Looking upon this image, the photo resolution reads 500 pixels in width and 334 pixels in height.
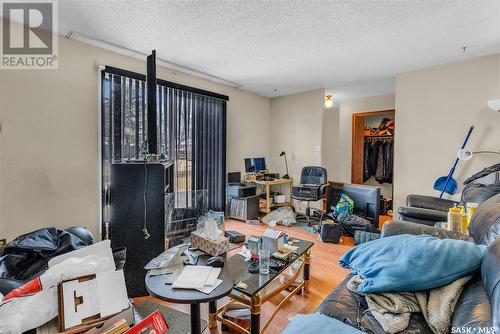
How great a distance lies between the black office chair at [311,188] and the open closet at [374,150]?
1616 millimetres

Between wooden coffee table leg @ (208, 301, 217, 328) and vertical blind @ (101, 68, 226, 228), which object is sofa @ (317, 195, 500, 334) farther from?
vertical blind @ (101, 68, 226, 228)

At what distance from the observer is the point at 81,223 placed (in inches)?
108

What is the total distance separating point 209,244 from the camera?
1788mm

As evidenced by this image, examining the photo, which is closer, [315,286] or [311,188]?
[315,286]

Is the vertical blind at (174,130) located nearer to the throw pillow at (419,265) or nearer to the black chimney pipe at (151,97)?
the black chimney pipe at (151,97)

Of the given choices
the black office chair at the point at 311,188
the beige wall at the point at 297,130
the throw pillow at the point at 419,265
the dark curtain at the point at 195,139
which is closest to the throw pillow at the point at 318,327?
the throw pillow at the point at 419,265

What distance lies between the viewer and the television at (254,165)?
15.5 feet

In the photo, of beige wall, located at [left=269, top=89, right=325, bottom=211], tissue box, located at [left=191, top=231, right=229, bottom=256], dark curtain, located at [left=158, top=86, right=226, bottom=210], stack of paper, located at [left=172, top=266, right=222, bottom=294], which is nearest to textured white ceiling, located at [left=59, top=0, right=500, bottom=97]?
dark curtain, located at [left=158, top=86, right=226, bottom=210]

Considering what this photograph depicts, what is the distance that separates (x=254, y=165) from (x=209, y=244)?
3.10 metres

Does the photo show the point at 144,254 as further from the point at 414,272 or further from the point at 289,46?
the point at 289,46

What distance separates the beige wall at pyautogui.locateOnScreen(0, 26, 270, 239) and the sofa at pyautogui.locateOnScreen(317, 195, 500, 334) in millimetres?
2766

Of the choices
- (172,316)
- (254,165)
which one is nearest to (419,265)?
(172,316)

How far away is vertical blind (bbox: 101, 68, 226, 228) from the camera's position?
9.50ft

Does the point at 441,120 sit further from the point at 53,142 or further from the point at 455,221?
the point at 53,142
